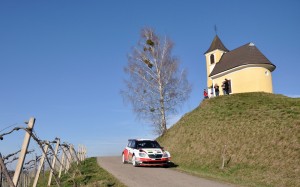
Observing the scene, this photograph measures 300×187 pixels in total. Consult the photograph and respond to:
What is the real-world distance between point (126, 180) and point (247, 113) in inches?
609

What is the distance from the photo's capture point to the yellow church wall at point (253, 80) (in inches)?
1374

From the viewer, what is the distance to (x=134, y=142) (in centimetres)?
2130

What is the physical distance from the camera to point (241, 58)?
37375 mm

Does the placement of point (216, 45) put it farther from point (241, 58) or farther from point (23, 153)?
point (23, 153)

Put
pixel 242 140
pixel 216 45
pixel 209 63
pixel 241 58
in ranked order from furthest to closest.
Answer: pixel 216 45 → pixel 209 63 → pixel 241 58 → pixel 242 140

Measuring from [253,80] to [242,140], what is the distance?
15228 mm

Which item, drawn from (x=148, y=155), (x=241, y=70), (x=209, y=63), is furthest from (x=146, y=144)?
(x=209, y=63)

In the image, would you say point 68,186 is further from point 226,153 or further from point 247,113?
point 247,113

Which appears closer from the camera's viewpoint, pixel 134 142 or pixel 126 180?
pixel 126 180

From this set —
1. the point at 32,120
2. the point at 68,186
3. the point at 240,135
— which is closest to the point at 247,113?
the point at 240,135

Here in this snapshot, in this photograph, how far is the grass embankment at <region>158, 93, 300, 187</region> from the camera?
52.2 ft

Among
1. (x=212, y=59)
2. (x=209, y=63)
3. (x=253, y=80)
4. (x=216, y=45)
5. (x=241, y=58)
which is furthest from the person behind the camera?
(x=216, y=45)

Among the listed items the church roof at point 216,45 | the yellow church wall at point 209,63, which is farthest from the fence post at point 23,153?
the church roof at point 216,45

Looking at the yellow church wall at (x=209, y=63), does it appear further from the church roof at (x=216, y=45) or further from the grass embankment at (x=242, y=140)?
the grass embankment at (x=242, y=140)
